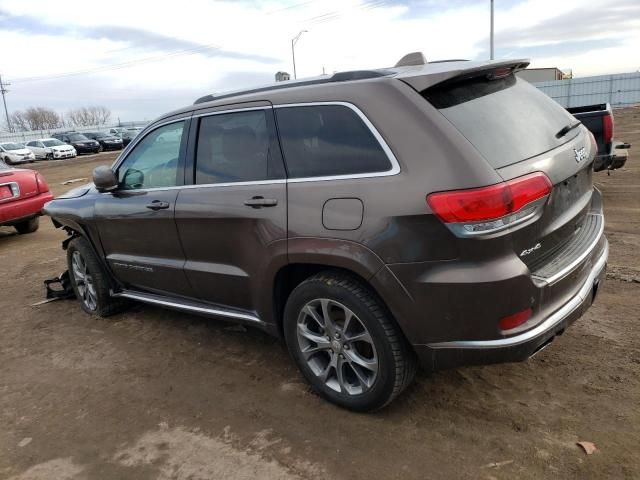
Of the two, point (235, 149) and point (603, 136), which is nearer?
point (235, 149)

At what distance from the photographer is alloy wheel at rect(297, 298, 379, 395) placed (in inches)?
117

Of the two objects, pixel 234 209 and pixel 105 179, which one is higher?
pixel 105 179

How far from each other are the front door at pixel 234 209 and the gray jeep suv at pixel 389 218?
0.04 ft

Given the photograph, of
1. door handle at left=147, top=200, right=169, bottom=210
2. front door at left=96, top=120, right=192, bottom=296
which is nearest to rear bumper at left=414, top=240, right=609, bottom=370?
front door at left=96, top=120, right=192, bottom=296

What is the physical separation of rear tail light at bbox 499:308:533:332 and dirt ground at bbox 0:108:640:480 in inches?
25.3

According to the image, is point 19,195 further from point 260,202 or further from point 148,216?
point 260,202

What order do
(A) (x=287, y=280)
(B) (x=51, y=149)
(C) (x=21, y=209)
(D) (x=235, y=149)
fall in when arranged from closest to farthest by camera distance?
(A) (x=287, y=280) → (D) (x=235, y=149) → (C) (x=21, y=209) → (B) (x=51, y=149)

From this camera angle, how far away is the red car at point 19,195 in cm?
823

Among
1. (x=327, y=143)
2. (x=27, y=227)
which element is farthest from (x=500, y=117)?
(x=27, y=227)

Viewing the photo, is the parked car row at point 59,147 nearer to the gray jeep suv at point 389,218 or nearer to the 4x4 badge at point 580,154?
the gray jeep suv at point 389,218

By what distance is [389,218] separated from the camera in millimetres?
2627

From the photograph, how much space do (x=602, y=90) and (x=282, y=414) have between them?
39.4 metres

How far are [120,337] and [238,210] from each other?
2.00 m

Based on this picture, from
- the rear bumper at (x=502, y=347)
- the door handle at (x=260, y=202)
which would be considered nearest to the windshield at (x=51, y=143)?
the door handle at (x=260, y=202)
